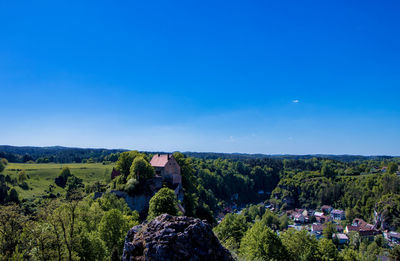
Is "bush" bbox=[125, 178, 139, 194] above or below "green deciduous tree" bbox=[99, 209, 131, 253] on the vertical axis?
above

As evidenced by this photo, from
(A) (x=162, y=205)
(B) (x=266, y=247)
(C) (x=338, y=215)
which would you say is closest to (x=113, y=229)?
(A) (x=162, y=205)

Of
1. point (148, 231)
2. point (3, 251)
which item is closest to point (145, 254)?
point (148, 231)

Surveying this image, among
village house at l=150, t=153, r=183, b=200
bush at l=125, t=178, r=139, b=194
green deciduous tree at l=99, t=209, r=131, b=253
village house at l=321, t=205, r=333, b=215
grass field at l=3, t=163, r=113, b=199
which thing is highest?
village house at l=150, t=153, r=183, b=200

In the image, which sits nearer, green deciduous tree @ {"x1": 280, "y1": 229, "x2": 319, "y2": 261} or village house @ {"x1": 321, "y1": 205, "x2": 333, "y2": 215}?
green deciduous tree @ {"x1": 280, "y1": 229, "x2": 319, "y2": 261}

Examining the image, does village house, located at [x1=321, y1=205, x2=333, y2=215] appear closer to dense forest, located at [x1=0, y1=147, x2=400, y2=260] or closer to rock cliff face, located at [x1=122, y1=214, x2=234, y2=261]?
dense forest, located at [x1=0, y1=147, x2=400, y2=260]

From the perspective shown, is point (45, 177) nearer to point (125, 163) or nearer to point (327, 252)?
point (125, 163)

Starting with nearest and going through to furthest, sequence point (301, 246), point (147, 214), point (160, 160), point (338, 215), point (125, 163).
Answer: point (301, 246), point (147, 214), point (125, 163), point (160, 160), point (338, 215)

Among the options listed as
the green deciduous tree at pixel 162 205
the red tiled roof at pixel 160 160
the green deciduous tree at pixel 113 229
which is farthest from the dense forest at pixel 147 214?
the red tiled roof at pixel 160 160

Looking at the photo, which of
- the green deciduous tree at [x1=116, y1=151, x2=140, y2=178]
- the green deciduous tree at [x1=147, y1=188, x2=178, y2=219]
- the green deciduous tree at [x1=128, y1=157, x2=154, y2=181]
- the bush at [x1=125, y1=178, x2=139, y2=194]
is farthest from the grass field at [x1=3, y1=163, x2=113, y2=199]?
the green deciduous tree at [x1=147, y1=188, x2=178, y2=219]

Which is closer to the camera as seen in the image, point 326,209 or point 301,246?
point 301,246
